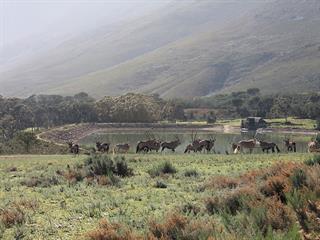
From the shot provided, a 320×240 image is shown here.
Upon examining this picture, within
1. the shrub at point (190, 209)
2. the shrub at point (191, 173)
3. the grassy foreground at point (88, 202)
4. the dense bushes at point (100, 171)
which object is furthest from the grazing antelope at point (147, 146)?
the shrub at point (190, 209)

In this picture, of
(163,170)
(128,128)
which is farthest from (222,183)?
(128,128)

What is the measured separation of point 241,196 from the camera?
10914 mm

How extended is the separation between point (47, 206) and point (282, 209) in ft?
21.6

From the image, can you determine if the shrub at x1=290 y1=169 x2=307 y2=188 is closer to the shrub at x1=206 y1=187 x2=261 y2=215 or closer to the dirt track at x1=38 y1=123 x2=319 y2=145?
the shrub at x1=206 y1=187 x2=261 y2=215

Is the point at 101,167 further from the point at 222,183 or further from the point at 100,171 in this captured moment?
the point at 222,183

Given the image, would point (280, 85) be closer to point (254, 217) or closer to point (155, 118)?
point (155, 118)

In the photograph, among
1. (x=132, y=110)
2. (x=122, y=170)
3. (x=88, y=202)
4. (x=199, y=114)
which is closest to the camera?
(x=88, y=202)

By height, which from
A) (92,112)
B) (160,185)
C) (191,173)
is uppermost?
(160,185)

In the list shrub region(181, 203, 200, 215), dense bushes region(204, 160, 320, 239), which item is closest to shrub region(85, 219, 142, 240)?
dense bushes region(204, 160, 320, 239)

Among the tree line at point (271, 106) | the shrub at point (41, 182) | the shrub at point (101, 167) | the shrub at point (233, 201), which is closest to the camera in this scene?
the shrub at point (233, 201)

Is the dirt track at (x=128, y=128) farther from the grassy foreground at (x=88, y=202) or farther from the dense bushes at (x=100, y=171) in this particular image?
the grassy foreground at (x=88, y=202)

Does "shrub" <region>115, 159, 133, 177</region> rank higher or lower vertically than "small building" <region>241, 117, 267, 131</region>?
higher

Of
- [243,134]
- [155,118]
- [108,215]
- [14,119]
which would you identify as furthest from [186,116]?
[108,215]

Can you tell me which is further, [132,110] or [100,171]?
[132,110]
